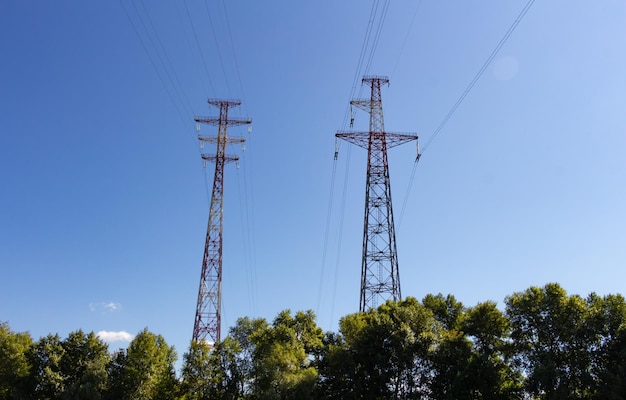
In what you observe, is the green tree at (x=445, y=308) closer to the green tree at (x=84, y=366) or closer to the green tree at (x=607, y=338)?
the green tree at (x=607, y=338)

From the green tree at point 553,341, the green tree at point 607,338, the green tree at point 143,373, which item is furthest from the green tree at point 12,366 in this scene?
the green tree at point 607,338

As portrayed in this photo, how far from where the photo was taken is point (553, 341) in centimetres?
4084

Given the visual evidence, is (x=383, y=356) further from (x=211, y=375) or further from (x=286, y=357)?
(x=211, y=375)

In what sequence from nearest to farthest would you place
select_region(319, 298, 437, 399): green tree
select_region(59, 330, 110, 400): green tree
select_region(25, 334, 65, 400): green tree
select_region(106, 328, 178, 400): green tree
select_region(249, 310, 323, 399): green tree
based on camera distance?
select_region(249, 310, 323, 399): green tree → select_region(319, 298, 437, 399): green tree → select_region(59, 330, 110, 400): green tree → select_region(106, 328, 178, 400): green tree → select_region(25, 334, 65, 400): green tree

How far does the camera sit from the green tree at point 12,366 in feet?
152

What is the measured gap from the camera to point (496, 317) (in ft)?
144

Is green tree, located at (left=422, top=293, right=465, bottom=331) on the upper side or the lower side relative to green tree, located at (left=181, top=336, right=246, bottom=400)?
upper

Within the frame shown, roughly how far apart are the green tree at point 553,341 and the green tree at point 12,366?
159ft

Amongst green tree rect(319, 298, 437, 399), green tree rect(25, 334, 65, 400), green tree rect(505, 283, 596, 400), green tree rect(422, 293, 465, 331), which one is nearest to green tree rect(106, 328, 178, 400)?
green tree rect(25, 334, 65, 400)

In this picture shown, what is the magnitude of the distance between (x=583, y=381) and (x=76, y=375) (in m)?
47.7

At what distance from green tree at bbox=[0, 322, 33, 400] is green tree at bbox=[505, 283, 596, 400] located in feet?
159

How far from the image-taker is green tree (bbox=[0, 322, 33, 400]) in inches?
1823

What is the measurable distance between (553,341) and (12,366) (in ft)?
177

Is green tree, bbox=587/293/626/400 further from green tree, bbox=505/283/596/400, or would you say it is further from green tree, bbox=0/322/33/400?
green tree, bbox=0/322/33/400
